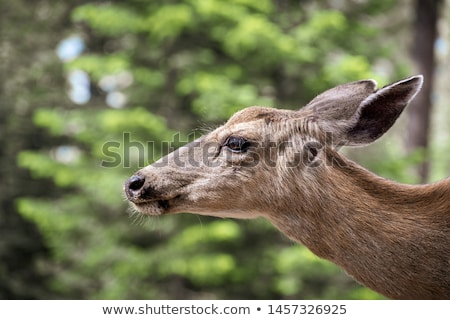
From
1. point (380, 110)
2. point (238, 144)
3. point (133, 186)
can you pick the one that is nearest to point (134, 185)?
point (133, 186)

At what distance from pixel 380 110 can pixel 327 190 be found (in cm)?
52

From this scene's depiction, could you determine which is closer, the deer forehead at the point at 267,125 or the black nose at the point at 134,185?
the black nose at the point at 134,185

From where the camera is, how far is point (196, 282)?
14.0 m

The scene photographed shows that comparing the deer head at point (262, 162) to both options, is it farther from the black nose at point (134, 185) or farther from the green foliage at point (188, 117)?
the green foliage at point (188, 117)

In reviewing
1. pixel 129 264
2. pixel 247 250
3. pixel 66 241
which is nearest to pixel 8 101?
pixel 66 241

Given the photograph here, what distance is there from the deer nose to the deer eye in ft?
1.81

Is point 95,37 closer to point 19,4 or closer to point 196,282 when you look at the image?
point 19,4

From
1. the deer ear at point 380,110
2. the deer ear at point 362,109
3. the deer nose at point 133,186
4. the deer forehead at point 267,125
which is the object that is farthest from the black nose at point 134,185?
the deer ear at point 380,110

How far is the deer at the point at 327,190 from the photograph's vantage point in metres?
3.52

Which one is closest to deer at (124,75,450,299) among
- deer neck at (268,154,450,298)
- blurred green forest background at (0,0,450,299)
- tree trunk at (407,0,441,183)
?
deer neck at (268,154,450,298)

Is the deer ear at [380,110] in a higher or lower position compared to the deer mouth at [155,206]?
higher

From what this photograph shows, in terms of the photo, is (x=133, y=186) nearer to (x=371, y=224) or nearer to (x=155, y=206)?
(x=155, y=206)

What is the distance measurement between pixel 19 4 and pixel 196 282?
9.22 metres

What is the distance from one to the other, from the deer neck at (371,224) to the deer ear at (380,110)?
18 centimetres
